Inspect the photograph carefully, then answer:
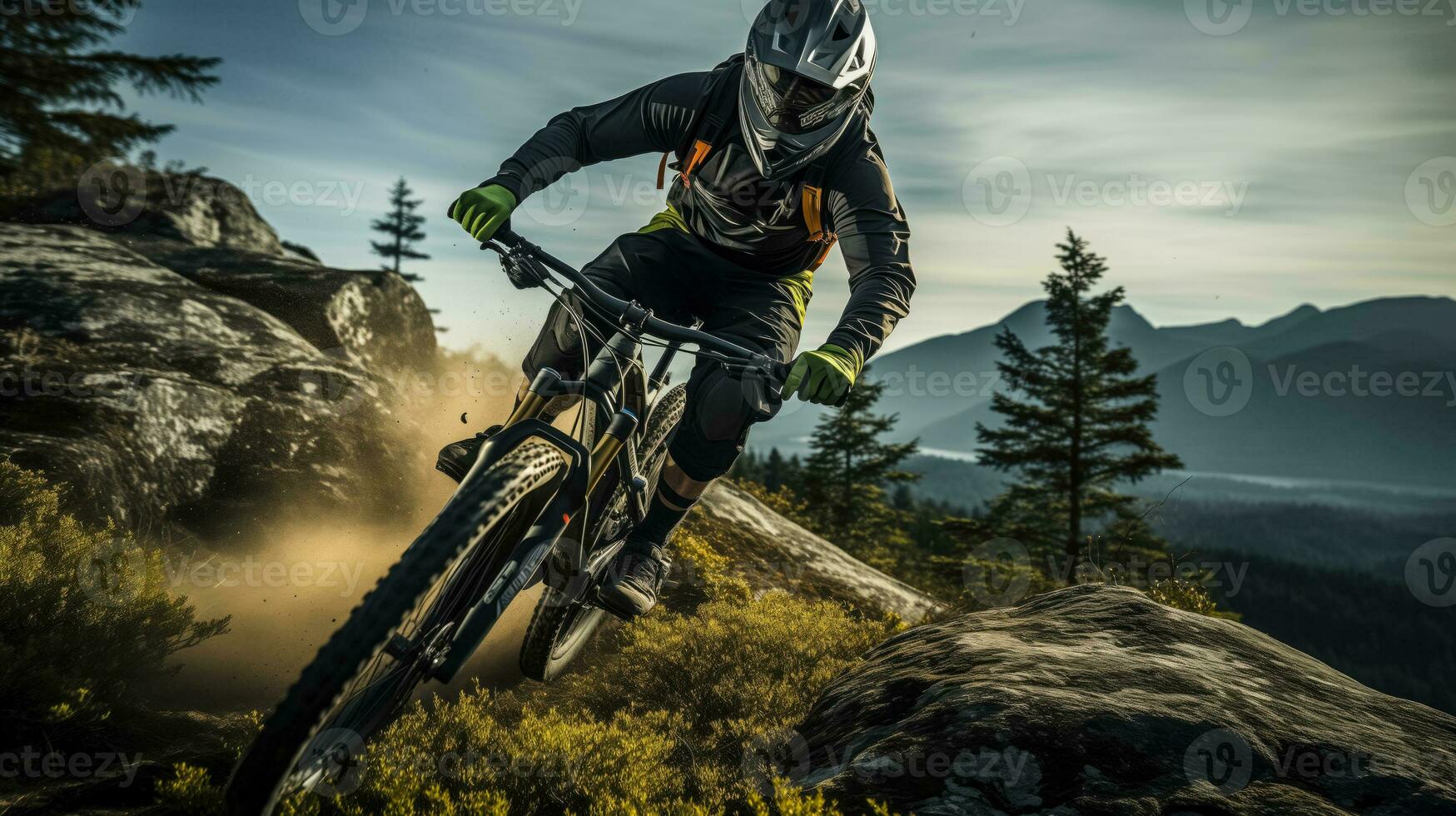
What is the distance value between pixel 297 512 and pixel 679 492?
4.39 metres

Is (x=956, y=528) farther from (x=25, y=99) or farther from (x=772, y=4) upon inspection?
(x=25, y=99)

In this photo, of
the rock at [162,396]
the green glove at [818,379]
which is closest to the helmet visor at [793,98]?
the green glove at [818,379]

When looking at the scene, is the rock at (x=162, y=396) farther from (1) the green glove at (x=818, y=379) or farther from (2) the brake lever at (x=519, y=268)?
(1) the green glove at (x=818, y=379)

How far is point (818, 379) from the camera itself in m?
3.23

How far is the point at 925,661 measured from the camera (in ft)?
14.8

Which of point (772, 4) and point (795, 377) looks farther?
point (772, 4)

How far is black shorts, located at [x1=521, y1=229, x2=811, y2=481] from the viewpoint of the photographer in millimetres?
4227

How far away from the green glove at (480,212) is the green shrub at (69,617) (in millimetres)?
2958

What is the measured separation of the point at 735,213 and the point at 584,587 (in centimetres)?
253

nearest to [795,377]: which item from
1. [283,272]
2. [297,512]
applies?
[297,512]

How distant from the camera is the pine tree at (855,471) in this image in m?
28.4

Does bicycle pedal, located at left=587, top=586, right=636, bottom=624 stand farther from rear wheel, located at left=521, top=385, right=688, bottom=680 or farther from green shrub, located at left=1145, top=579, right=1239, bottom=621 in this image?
green shrub, located at left=1145, top=579, right=1239, bottom=621

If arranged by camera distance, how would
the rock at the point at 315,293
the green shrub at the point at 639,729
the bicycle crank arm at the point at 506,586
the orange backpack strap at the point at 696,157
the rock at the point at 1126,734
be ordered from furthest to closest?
the rock at the point at 315,293, the orange backpack strap at the point at 696,157, the green shrub at the point at 639,729, the rock at the point at 1126,734, the bicycle crank arm at the point at 506,586

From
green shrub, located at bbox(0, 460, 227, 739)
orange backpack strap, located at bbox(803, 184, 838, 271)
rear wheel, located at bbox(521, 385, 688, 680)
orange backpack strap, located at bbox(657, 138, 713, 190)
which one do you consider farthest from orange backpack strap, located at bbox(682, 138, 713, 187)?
green shrub, located at bbox(0, 460, 227, 739)
